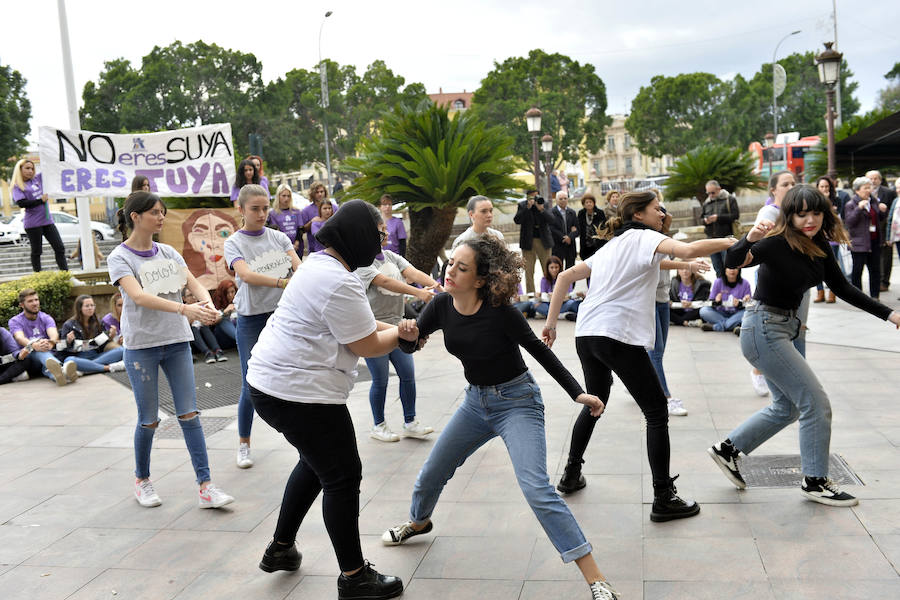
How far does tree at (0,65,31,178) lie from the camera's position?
41594 millimetres

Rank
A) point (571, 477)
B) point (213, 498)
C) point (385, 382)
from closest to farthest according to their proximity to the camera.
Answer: point (571, 477) < point (213, 498) < point (385, 382)

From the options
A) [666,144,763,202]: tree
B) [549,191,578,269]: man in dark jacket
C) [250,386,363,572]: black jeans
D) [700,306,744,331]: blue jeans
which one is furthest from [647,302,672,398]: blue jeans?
[666,144,763,202]: tree

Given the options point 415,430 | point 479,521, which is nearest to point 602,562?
point 479,521

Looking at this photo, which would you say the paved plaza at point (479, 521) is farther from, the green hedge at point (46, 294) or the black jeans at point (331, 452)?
the green hedge at point (46, 294)

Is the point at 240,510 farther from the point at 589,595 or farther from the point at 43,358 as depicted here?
the point at 43,358

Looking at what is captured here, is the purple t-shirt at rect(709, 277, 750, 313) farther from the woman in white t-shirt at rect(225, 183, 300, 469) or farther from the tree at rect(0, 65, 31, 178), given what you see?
the tree at rect(0, 65, 31, 178)

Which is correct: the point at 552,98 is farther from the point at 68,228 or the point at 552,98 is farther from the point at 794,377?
the point at 794,377

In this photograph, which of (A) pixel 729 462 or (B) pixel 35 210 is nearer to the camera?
(A) pixel 729 462

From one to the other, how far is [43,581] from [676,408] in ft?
14.7

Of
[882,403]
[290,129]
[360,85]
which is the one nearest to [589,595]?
[882,403]

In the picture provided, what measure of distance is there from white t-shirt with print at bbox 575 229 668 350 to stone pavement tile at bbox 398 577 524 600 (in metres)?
1.39

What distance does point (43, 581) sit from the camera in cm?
388

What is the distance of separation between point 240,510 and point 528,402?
2.15m

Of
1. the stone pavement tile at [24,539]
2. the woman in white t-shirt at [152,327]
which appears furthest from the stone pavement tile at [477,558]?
the stone pavement tile at [24,539]
